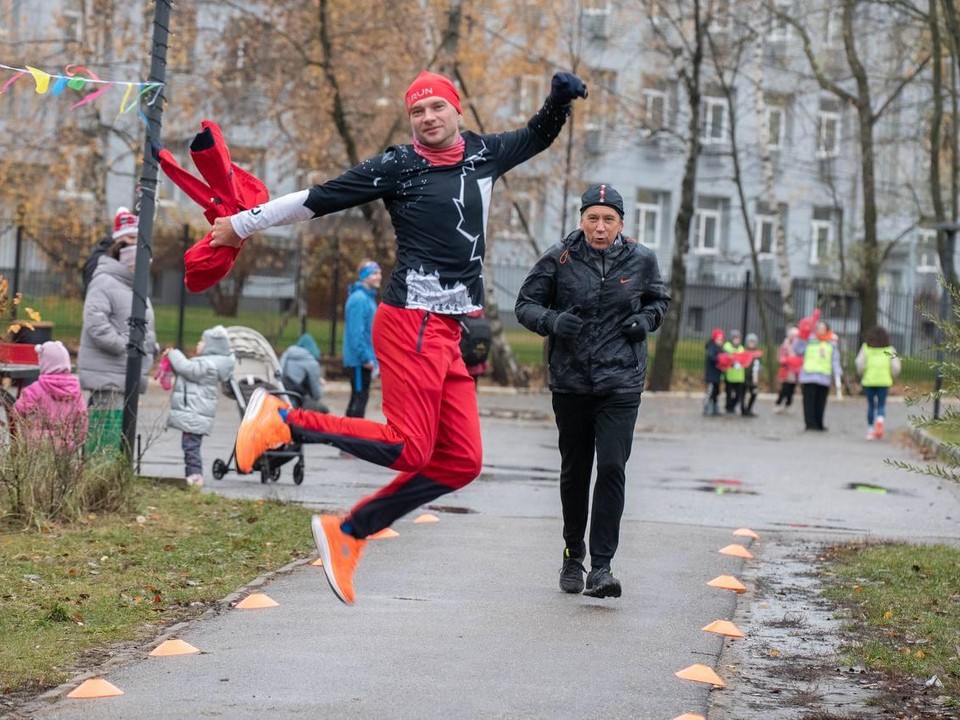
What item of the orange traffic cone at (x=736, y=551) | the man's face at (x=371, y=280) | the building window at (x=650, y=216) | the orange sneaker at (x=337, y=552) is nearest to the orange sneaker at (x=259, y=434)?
the orange sneaker at (x=337, y=552)

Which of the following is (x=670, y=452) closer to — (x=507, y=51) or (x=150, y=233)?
(x=150, y=233)

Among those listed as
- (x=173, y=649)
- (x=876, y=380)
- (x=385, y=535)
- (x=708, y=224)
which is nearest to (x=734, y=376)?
(x=876, y=380)

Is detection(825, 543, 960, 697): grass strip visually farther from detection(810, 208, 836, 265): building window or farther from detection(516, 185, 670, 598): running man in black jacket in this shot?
detection(810, 208, 836, 265): building window

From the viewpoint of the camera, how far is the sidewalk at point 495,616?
5.42 m

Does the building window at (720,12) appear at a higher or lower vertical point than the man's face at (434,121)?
higher

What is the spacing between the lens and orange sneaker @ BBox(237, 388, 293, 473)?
6.05 m

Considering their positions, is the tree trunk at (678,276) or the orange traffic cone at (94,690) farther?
the tree trunk at (678,276)

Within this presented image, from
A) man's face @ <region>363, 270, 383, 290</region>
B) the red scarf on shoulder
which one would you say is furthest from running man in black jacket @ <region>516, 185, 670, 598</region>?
man's face @ <region>363, 270, 383, 290</region>

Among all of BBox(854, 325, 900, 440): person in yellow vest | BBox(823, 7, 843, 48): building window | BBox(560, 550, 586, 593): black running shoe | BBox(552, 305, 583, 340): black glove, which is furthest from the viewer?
BBox(823, 7, 843, 48): building window

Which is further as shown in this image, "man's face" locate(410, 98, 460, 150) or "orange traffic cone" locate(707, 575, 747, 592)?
"orange traffic cone" locate(707, 575, 747, 592)

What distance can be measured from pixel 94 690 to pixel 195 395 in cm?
679

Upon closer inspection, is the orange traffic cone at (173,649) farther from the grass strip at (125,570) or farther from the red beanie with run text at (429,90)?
the red beanie with run text at (429,90)

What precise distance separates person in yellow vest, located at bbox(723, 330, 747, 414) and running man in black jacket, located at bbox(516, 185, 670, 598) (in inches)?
741

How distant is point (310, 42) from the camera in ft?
94.0
